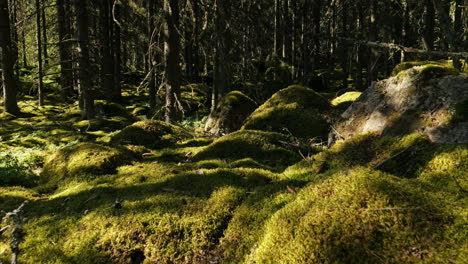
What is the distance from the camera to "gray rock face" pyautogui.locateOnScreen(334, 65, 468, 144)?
Result: 432cm

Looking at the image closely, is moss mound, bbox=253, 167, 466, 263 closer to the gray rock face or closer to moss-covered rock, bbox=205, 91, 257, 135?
the gray rock face

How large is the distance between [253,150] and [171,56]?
14.9 feet

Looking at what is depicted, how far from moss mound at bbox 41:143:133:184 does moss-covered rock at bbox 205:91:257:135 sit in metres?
4.44

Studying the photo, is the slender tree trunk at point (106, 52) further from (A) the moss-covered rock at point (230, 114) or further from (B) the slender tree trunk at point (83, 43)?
(A) the moss-covered rock at point (230, 114)

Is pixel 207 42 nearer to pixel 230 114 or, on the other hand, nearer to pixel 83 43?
pixel 83 43

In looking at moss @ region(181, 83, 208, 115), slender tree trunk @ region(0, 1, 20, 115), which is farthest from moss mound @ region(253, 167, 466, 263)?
slender tree trunk @ region(0, 1, 20, 115)

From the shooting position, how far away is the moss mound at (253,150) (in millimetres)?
5496

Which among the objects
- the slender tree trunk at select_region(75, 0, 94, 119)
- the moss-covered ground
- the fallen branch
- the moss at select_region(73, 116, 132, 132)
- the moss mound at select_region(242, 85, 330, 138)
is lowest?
the moss-covered ground

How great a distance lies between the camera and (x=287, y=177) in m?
4.10

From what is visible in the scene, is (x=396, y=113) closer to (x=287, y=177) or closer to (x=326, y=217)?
(x=287, y=177)

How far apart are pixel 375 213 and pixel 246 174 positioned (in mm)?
2130

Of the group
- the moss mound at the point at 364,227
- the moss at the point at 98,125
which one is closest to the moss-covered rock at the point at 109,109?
the moss at the point at 98,125

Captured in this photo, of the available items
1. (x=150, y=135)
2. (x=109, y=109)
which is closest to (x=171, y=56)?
(x=150, y=135)

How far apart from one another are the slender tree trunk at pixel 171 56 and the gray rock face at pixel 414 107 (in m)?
5.16
